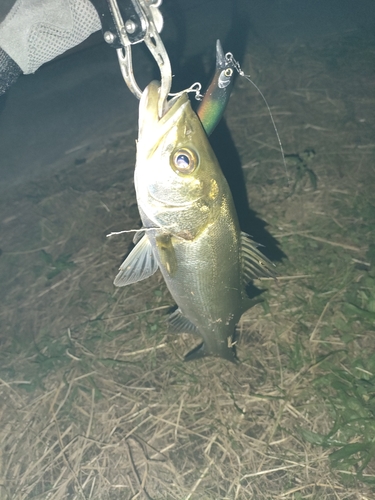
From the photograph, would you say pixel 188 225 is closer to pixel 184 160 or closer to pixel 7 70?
pixel 184 160

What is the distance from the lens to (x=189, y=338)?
135 inches

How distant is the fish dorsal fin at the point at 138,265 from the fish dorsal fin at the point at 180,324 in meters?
0.53

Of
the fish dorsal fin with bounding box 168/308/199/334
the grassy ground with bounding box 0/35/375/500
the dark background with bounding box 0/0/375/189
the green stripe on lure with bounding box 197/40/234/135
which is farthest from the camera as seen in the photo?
the dark background with bounding box 0/0/375/189

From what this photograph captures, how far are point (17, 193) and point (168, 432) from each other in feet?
11.5

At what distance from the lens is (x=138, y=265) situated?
2.16 meters

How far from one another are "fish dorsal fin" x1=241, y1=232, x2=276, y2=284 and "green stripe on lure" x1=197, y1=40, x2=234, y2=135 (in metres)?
0.60

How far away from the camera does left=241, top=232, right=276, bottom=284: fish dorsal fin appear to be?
2182 millimetres

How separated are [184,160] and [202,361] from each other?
2.05 metres

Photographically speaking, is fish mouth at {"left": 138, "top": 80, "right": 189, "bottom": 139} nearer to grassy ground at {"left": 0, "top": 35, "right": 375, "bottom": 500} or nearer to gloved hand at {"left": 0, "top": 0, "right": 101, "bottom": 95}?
gloved hand at {"left": 0, "top": 0, "right": 101, "bottom": 95}

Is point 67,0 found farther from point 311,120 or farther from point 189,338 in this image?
point 311,120

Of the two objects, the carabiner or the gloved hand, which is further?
the gloved hand

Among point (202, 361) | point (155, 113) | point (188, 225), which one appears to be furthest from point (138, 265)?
point (202, 361)

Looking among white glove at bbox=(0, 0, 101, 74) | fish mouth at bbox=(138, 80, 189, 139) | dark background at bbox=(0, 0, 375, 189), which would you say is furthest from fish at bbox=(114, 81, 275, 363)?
dark background at bbox=(0, 0, 375, 189)

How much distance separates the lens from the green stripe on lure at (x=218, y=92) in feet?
5.96
